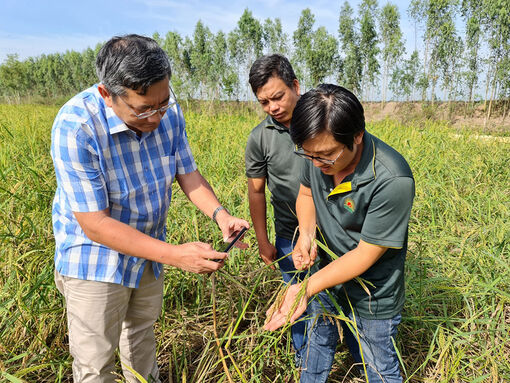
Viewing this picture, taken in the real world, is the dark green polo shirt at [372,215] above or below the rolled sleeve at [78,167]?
below

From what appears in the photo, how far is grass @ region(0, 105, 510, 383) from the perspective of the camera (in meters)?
1.48

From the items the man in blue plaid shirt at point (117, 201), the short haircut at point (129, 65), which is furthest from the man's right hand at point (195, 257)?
the short haircut at point (129, 65)

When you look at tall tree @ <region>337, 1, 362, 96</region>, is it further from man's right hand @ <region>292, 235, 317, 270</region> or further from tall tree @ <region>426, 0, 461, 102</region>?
man's right hand @ <region>292, 235, 317, 270</region>

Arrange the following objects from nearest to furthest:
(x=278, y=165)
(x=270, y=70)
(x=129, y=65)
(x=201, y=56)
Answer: (x=129, y=65), (x=270, y=70), (x=278, y=165), (x=201, y=56)

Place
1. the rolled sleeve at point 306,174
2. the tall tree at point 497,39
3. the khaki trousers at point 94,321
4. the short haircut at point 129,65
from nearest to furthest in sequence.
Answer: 1. the short haircut at point 129,65
2. the khaki trousers at point 94,321
3. the rolled sleeve at point 306,174
4. the tall tree at point 497,39

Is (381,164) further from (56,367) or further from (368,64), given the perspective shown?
(368,64)

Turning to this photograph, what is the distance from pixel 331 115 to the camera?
1034mm

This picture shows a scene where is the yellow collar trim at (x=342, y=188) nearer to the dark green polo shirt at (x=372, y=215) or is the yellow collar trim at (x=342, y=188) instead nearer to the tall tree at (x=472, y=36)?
the dark green polo shirt at (x=372, y=215)

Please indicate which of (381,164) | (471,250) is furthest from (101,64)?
(471,250)

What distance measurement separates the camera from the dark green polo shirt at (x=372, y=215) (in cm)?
104

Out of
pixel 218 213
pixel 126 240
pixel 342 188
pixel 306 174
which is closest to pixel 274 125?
pixel 306 174

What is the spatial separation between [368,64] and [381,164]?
2011 cm

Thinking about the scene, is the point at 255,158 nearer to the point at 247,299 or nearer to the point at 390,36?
the point at 247,299

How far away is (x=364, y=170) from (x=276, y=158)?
701mm
